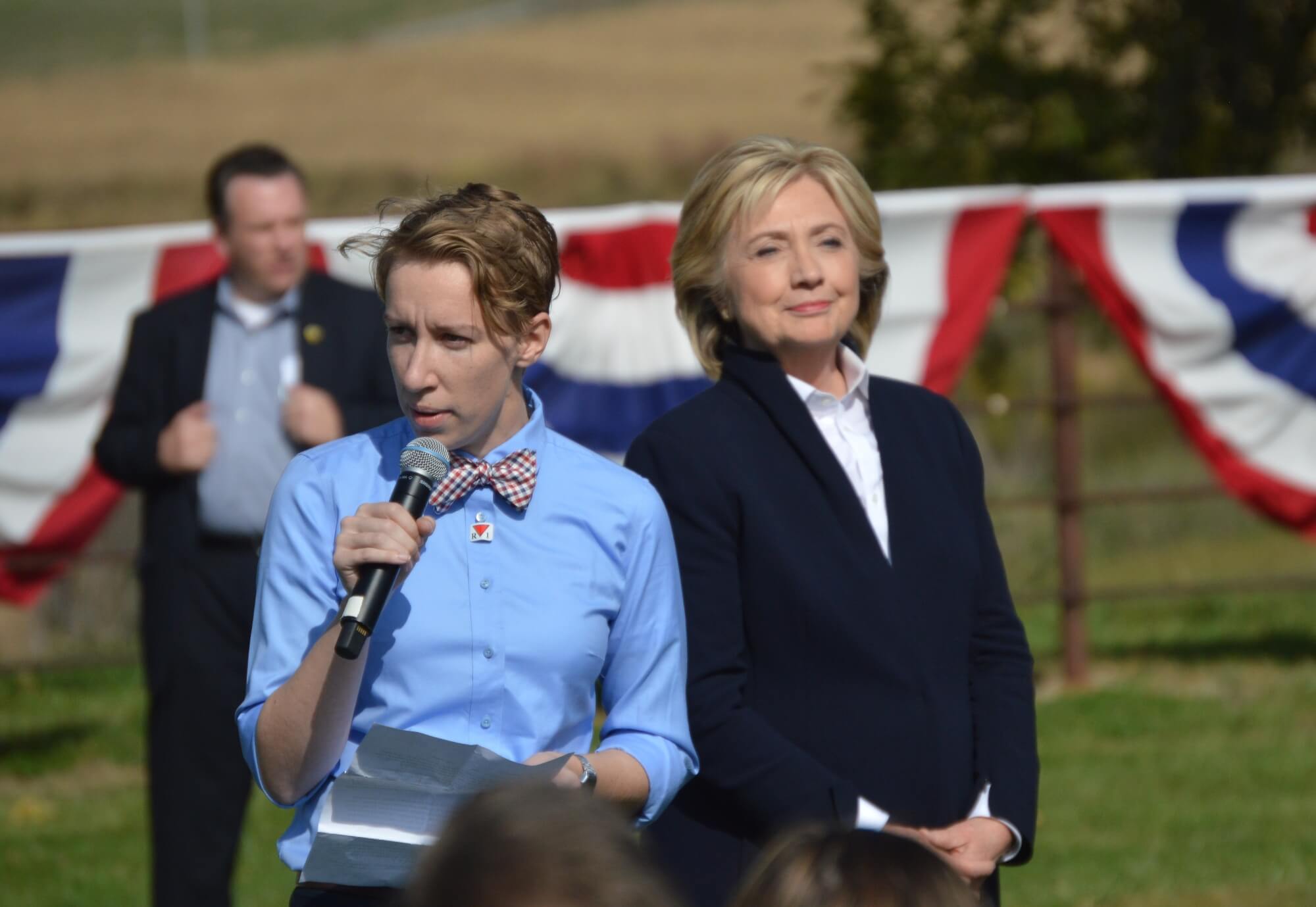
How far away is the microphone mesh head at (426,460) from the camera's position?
7.47 feet

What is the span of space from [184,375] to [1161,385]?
464cm

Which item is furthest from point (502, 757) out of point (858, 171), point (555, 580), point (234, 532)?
point (234, 532)

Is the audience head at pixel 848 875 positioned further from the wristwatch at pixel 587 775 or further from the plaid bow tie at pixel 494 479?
the plaid bow tie at pixel 494 479

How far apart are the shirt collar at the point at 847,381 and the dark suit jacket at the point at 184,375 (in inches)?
64.8

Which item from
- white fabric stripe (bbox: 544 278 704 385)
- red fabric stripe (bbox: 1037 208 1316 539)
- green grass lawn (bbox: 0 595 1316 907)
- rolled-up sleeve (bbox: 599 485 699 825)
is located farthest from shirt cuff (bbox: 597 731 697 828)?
red fabric stripe (bbox: 1037 208 1316 539)

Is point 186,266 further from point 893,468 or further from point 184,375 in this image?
point 893,468

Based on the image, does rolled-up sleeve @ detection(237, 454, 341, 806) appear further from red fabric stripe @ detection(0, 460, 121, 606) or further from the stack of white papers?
red fabric stripe @ detection(0, 460, 121, 606)

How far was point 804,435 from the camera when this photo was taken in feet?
10.00

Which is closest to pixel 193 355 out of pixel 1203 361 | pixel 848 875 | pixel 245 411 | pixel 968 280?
pixel 245 411

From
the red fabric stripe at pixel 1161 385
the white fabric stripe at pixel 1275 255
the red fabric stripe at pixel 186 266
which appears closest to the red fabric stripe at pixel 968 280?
the red fabric stripe at pixel 1161 385

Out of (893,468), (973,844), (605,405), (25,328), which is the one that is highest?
(893,468)

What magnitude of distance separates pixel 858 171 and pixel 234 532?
2.16 metres

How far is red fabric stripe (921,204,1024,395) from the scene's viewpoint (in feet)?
24.9

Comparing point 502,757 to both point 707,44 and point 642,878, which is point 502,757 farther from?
point 707,44
